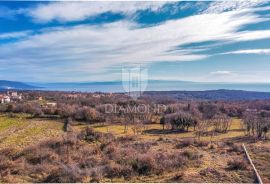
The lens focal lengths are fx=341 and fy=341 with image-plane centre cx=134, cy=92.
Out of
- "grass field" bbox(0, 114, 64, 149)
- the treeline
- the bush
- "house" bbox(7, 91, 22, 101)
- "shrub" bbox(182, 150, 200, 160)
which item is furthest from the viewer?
"house" bbox(7, 91, 22, 101)

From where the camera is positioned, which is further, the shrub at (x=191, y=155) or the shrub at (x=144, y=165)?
the shrub at (x=191, y=155)

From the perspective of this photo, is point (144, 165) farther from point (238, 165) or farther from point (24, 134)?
point (24, 134)

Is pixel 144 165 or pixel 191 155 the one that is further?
pixel 191 155

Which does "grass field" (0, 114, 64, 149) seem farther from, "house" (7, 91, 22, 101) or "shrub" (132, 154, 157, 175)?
"house" (7, 91, 22, 101)

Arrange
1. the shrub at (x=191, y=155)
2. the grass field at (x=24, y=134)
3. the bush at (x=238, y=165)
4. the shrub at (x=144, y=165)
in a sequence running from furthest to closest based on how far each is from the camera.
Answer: the grass field at (x=24, y=134) < the shrub at (x=191, y=155) < the shrub at (x=144, y=165) < the bush at (x=238, y=165)

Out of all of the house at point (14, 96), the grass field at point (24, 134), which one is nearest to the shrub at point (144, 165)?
the grass field at point (24, 134)

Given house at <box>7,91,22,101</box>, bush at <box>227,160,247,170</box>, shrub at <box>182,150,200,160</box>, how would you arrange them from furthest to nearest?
house at <box>7,91,22,101</box> → shrub at <box>182,150,200,160</box> → bush at <box>227,160,247,170</box>

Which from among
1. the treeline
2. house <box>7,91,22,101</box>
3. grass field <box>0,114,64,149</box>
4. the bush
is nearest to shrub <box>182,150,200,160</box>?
the bush

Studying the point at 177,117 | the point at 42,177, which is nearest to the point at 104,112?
the point at 177,117

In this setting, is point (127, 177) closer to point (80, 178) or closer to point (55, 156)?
point (80, 178)

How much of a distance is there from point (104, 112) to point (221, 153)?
43.1 metres

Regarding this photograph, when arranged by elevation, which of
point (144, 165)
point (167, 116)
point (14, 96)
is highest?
point (14, 96)

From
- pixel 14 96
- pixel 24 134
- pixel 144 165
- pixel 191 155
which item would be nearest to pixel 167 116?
pixel 24 134

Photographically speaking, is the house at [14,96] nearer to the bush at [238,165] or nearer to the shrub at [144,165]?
the shrub at [144,165]
